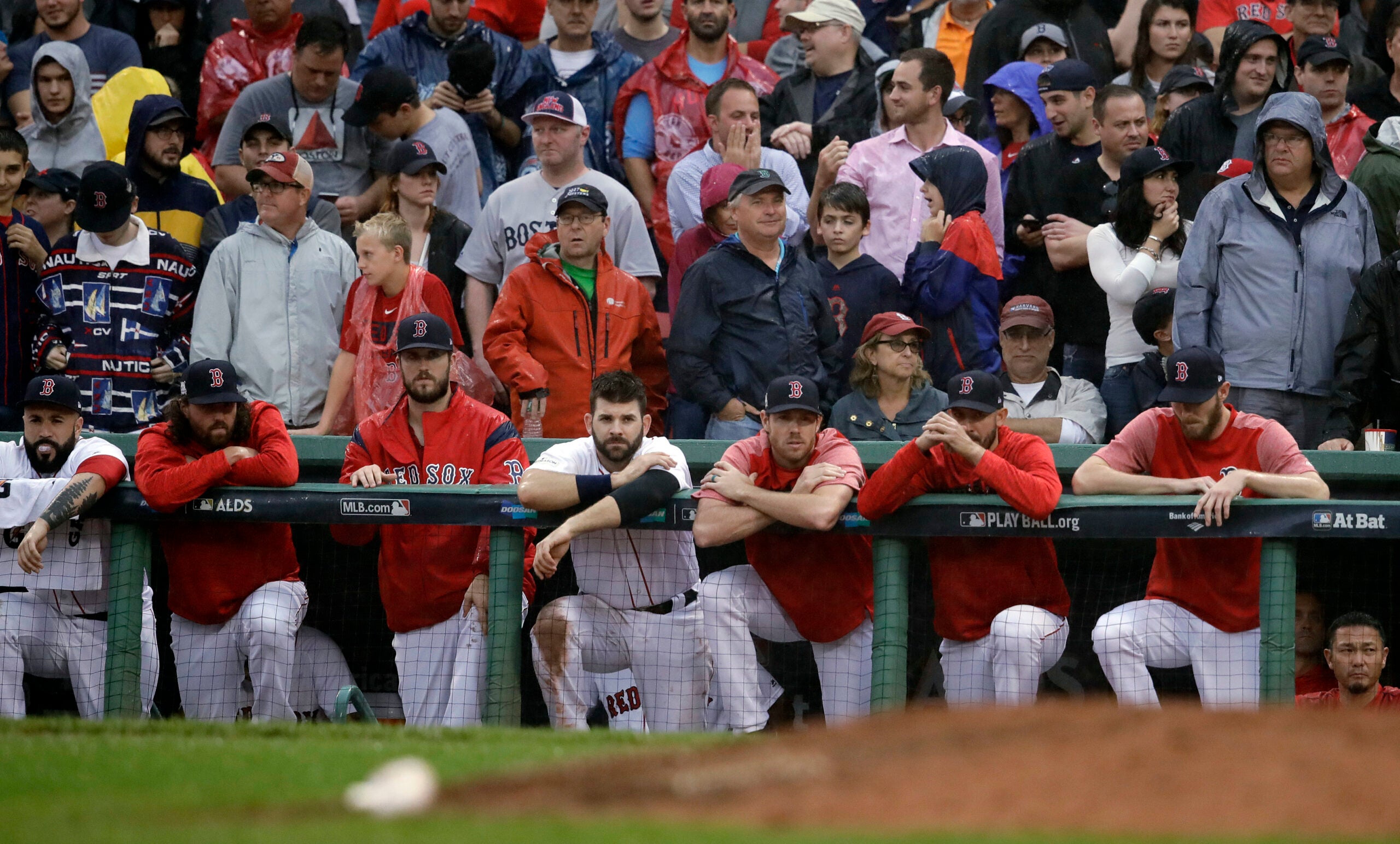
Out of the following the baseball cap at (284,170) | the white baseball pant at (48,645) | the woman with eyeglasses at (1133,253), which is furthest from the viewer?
the baseball cap at (284,170)

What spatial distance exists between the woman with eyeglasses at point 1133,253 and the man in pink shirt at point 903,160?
0.85m

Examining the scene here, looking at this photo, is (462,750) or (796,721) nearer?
(462,750)

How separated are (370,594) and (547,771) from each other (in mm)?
4293

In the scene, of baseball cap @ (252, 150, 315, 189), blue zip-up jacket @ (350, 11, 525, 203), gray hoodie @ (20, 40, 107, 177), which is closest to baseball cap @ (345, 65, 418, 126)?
blue zip-up jacket @ (350, 11, 525, 203)

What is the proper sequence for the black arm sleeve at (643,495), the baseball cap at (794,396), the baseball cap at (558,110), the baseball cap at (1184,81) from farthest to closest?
the baseball cap at (1184,81) < the baseball cap at (558,110) < the baseball cap at (794,396) < the black arm sleeve at (643,495)

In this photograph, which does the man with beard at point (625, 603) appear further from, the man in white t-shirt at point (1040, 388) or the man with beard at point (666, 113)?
the man with beard at point (666, 113)

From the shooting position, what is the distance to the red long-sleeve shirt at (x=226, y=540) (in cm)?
779

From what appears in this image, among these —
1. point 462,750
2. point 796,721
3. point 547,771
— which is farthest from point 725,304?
point 547,771

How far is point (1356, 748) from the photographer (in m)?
4.72

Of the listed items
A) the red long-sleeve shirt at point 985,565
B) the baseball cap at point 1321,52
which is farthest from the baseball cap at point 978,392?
the baseball cap at point 1321,52

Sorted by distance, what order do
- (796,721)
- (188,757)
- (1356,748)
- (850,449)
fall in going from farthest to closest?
(796,721)
(850,449)
(188,757)
(1356,748)

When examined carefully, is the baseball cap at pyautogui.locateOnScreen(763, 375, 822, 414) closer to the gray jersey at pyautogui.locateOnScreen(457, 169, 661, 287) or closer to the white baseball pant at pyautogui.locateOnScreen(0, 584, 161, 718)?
the gray jersey at pyautogui.locateOnScreen(457, 169, 661, 287)

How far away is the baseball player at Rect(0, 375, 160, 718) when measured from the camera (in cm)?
787

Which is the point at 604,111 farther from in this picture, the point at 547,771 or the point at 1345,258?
the point at 547,771
